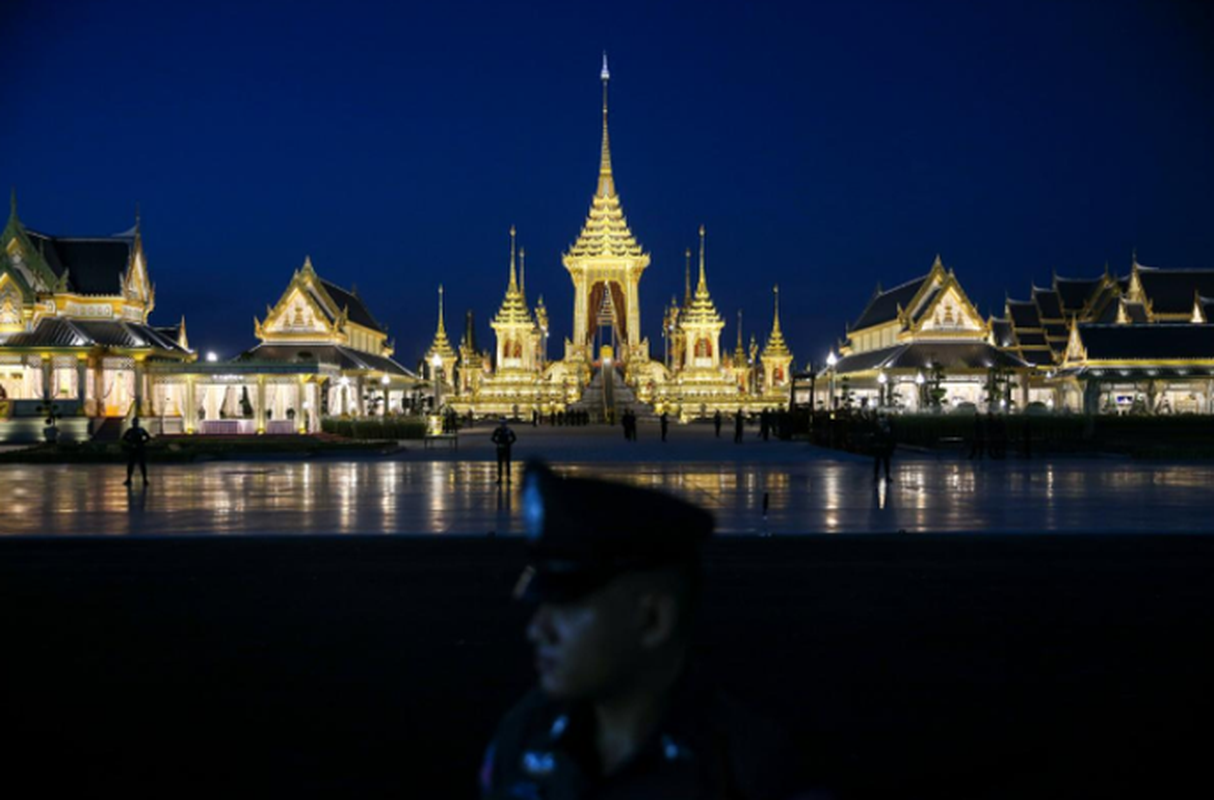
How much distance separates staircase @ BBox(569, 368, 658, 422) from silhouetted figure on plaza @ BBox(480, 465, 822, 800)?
71.3m

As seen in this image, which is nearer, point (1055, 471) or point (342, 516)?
point (342, 516)

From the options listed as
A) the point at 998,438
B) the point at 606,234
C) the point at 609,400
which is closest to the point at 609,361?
the point at 609,400

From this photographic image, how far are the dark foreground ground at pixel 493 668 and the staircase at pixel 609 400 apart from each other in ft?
208

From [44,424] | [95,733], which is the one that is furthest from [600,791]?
[44,424]

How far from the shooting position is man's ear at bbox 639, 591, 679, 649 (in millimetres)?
1969

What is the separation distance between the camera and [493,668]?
22.0ft

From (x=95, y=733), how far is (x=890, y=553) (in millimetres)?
8709

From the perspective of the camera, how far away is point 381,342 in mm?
79562

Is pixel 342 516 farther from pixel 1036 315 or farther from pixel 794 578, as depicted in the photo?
pixel 1036 315

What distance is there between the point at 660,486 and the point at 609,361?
62354 mm

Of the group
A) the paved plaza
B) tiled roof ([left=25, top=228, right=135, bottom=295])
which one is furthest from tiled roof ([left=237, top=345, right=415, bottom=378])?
the paved plaza

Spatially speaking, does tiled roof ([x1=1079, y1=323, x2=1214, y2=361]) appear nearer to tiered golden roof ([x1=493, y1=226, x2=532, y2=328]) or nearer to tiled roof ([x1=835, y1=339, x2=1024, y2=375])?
tiled roof ([x1=835, y1=339, x2=1024, y2=375])

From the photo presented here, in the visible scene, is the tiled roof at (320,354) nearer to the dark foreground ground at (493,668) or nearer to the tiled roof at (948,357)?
the tiled roof at (948,357)

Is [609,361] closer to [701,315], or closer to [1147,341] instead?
[701,315]
